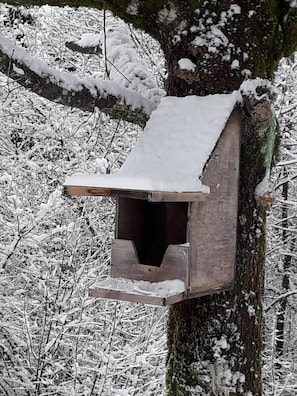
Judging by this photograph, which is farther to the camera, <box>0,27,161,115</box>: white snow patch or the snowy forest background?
the snowy forest background

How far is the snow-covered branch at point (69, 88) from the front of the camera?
2.02m

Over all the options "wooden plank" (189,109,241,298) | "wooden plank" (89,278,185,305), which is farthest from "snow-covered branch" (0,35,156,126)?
"wooden plank" (89,278,185,305)

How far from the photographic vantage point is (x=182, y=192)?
1.68 meters

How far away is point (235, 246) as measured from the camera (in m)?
2.01

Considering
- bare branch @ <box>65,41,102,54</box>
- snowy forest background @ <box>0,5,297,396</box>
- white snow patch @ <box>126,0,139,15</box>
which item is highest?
bare branch @ <box>65,41,102,54</box>

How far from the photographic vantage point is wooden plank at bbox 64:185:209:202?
1.63 metres

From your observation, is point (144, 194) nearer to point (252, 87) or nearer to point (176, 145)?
point (176, 145)

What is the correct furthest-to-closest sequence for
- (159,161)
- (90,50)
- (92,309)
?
(92,309)
(90,50)
(159,161)

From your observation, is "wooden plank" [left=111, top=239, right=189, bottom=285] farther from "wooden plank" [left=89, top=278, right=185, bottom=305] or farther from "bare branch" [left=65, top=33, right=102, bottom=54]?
"bare branch" [left=65, top=33, right=102, bottom=54]

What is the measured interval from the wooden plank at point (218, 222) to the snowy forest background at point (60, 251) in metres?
2.38

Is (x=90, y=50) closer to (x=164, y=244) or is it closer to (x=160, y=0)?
(x=160, y=0)

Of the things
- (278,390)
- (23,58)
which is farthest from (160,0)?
(278,390)

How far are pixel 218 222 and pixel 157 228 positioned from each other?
339 mm

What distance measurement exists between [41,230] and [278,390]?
2853 millimetres
